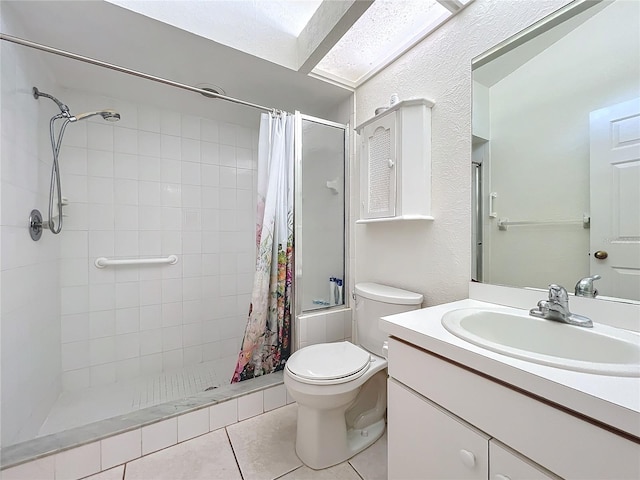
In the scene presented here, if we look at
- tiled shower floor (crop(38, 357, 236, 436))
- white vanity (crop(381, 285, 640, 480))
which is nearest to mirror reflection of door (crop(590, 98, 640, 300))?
white vanity (crop(381, 285, 640, 480))

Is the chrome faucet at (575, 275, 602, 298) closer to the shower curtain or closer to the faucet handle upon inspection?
the faucet handle

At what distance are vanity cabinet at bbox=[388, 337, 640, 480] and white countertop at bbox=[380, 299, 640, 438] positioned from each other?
0.09 ft

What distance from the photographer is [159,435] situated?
1324mm

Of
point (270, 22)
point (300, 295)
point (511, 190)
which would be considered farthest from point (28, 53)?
point (511, 190)

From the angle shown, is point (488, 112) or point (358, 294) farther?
point (358, 294)

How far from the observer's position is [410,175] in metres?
1.39

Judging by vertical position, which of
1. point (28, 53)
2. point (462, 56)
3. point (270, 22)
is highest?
point (270, 22)

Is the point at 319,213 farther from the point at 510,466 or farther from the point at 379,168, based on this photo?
the point at 510,466

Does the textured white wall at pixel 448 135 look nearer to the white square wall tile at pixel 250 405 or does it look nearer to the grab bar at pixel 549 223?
the grab bar at pixel 549 223

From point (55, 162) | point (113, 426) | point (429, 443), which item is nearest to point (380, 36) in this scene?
point (429, 443)

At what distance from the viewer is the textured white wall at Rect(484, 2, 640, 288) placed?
34.7 inches

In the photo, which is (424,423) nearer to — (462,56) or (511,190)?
(511,190)

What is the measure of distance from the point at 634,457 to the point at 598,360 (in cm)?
40

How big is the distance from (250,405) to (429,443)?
1083 mm
